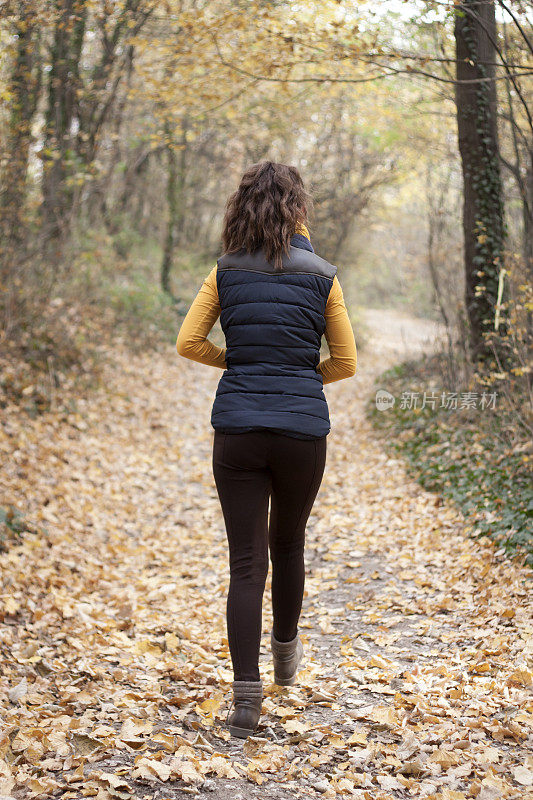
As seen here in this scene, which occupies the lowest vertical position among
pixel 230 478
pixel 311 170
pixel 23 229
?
pixel 230 478

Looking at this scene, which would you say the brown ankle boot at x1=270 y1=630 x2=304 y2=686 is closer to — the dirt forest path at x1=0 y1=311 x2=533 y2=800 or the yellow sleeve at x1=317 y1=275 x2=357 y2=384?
the dirt forest path at x1=0 y1=311 x2=533 y2=800

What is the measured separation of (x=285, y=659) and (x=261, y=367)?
1483 millimetres

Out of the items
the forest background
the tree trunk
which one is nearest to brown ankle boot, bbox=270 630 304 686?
the forest background

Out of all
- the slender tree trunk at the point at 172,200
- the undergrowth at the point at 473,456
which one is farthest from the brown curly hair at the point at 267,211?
the slender tree trunk at the point at 172,200

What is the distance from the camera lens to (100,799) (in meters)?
2.53

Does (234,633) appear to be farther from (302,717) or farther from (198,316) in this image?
(198,316)

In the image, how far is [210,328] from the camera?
308 centimetres

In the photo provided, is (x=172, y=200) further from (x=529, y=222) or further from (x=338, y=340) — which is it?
(x=338, y=340)

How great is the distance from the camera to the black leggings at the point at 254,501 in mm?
2896

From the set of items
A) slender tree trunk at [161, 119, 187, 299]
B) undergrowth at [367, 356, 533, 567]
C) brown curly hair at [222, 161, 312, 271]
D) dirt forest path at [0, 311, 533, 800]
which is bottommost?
dirt forest path at [0, 311, 533, 800]

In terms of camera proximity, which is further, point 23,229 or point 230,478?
point 23,229

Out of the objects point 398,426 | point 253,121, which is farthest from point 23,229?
point 253,121

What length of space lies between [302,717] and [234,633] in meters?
0.66

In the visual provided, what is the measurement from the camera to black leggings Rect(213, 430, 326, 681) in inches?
114
